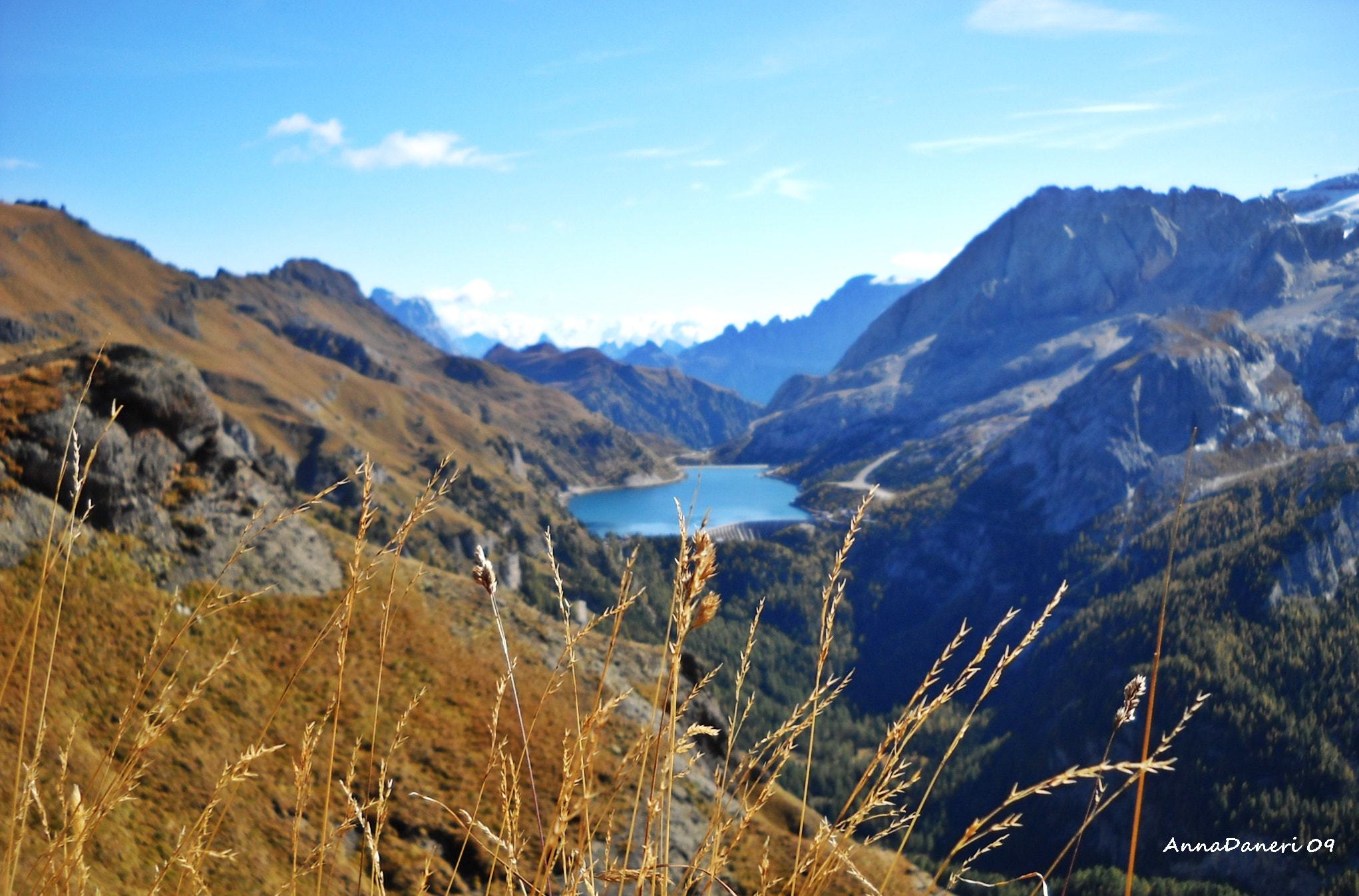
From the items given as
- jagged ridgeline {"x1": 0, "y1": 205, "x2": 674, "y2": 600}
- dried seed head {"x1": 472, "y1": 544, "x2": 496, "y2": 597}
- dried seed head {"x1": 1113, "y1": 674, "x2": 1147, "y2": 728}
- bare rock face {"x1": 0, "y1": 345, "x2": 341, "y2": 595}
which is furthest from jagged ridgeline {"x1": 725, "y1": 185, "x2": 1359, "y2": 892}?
dried seed head {"x1": 472, "y1": 544, "x2": 496, "y2": 597}

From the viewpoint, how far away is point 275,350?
6142 inches

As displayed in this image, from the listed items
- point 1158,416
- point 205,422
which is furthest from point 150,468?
point 1158,416

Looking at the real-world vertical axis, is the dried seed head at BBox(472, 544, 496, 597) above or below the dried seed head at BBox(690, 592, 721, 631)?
above

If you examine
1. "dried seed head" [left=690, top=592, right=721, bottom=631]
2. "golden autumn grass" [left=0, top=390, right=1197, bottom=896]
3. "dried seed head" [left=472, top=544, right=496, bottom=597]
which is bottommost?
"golden autumn grass" [left=0, top=390, right=1197, bottom=896]

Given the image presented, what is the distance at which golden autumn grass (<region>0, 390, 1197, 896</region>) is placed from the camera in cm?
181

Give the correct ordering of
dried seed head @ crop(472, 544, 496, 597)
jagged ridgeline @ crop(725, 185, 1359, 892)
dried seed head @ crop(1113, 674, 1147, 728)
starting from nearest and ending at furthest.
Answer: dried seed head @ crop(1113, 674, 1147, 728)
dried seed head @ crop(472, 544, 496, 597)
jagged ridgeline @ crop(725, 185, 1359, 892)

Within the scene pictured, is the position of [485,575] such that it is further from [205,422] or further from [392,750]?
[205,422]

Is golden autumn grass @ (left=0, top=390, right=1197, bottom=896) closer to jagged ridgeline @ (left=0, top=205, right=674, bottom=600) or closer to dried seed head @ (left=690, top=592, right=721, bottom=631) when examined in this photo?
dried seed head @ (left=690, top=592, right=721, bottom=631)

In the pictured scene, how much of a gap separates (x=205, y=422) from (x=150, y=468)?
2.42 meters

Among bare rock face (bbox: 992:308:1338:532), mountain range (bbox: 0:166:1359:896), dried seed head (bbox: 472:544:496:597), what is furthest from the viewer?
bare rock face (bbox: 992:308:1338:532)

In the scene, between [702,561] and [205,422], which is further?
[205,422]

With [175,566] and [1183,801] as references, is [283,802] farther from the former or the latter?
[1183,801]

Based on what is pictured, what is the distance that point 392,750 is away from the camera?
1748 mm

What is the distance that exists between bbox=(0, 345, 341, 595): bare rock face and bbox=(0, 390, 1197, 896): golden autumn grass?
2.97 ft
